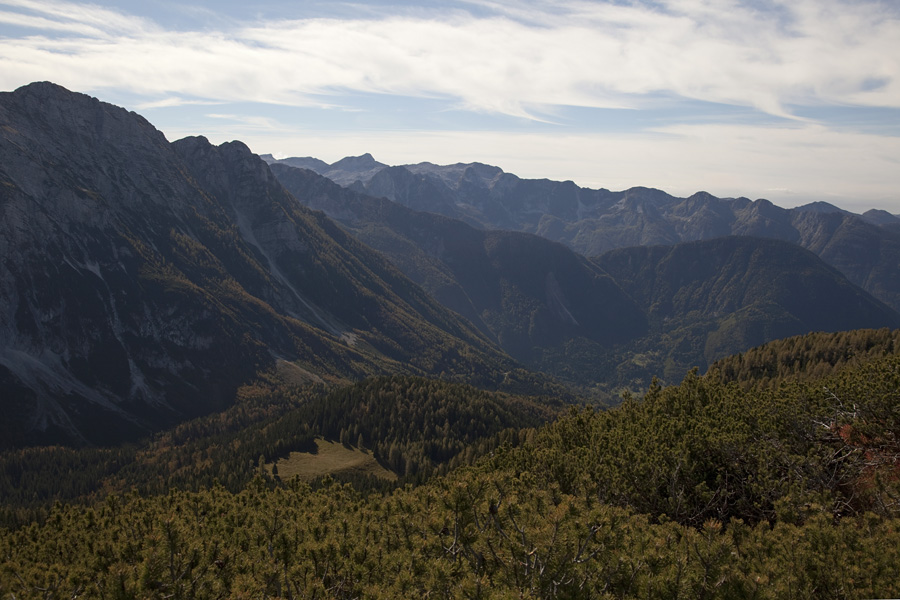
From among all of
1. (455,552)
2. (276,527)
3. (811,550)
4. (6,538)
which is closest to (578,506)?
(455,552)

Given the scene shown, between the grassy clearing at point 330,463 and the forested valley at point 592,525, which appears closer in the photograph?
the forested valley at point 592,525

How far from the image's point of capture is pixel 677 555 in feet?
67.9

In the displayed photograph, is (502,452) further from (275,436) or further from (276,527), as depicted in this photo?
(275,436)

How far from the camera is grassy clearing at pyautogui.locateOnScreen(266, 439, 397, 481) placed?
15800 centimetres

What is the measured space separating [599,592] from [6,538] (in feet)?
199

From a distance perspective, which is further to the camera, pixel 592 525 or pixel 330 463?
pixel 330 463

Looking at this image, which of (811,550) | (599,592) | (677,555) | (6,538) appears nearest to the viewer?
(599,592)

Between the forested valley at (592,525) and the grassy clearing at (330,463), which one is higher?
the forested valley at (592,525)

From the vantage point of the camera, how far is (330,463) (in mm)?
166125

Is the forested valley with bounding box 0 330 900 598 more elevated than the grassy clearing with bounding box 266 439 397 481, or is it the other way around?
the forested valley with bounding box 0 330 900 598

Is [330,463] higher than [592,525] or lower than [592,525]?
lower

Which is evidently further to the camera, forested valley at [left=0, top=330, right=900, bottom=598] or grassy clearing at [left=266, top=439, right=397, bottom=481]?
grassy clearing at [left=266, top=439, right=397, bottom=481]

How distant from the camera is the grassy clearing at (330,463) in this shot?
158 m

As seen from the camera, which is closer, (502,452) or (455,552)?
(455,552)
